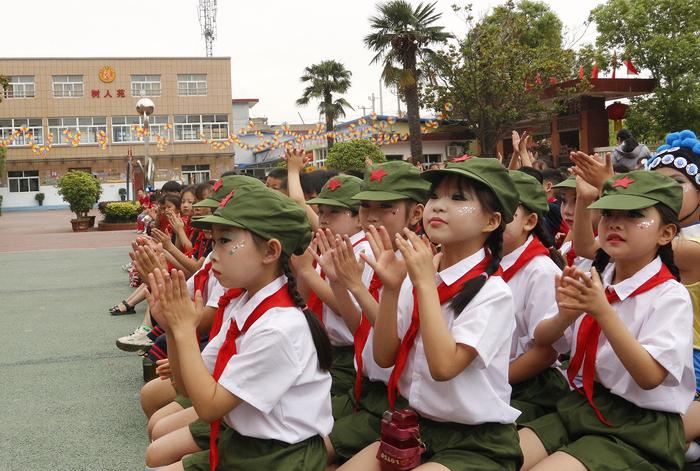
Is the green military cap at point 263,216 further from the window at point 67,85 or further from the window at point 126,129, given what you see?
the window at point 67,85

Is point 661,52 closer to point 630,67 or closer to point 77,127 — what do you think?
point 630,67

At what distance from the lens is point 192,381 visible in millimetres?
2104

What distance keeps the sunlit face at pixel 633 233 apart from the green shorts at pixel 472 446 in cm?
72

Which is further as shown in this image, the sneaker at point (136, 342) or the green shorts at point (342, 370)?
the sneaker at point (136, 342)

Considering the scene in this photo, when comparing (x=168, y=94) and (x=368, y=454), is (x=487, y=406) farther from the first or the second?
(x=168, y=94)

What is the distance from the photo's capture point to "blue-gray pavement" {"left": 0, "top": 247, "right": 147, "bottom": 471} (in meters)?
3.84

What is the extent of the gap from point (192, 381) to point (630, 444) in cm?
144

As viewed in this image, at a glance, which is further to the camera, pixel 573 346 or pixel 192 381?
pixel 573 346

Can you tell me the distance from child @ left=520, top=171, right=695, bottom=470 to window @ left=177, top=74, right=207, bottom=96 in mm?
42636

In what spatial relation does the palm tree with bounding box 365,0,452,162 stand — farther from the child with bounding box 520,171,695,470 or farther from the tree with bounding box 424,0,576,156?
the child with bounding box 520,171,695,470

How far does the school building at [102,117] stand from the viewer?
41.2 meters

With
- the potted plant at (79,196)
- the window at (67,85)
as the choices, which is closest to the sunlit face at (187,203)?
the potted plant at (79,196)

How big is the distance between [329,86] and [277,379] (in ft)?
111

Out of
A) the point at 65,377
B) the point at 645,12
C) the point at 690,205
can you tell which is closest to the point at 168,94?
the point at 645,12
